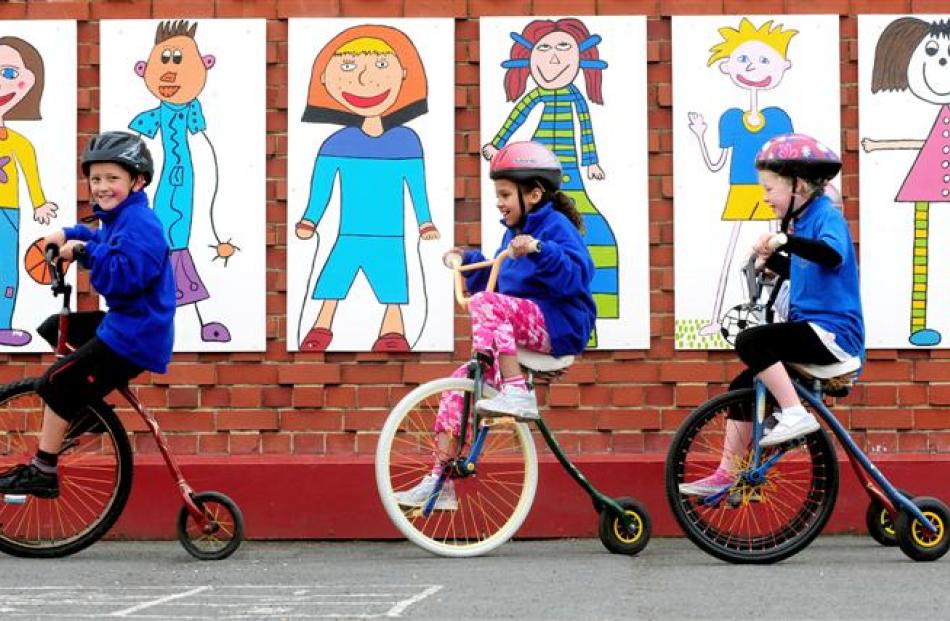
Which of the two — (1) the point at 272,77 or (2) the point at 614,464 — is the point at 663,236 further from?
(1) the point at 272,77

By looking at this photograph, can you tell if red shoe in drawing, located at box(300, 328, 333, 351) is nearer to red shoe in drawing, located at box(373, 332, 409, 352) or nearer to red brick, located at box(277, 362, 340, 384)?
red brick, located at box(277, 362, 340, 384)

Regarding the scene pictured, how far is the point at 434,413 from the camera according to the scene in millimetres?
7508

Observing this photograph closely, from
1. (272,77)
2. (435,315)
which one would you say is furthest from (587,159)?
(272,77)

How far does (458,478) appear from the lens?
287 inches

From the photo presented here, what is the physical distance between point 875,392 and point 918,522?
60.5 inches

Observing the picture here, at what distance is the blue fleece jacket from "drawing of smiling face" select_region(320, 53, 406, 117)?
164 centimetres

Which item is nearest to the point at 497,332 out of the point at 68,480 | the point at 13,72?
the point at 68,480

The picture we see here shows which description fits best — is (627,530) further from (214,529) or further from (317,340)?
(317,340)

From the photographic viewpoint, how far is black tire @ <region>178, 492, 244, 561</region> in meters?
7.19

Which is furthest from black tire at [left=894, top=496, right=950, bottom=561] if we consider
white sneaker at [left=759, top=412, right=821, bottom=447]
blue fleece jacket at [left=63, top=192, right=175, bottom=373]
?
blue fleece jacket at [left=63, top=192, right=175, bottom=373]

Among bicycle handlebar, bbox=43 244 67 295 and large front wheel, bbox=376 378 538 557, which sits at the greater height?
bicycle handlebar, bbox=43 244 67 295

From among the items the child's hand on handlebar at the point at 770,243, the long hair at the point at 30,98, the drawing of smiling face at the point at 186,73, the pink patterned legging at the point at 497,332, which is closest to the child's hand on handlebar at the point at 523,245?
the pink patterned legging at the point at 497,332

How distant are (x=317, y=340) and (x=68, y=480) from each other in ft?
4.70

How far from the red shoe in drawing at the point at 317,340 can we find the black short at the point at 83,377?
143cm
